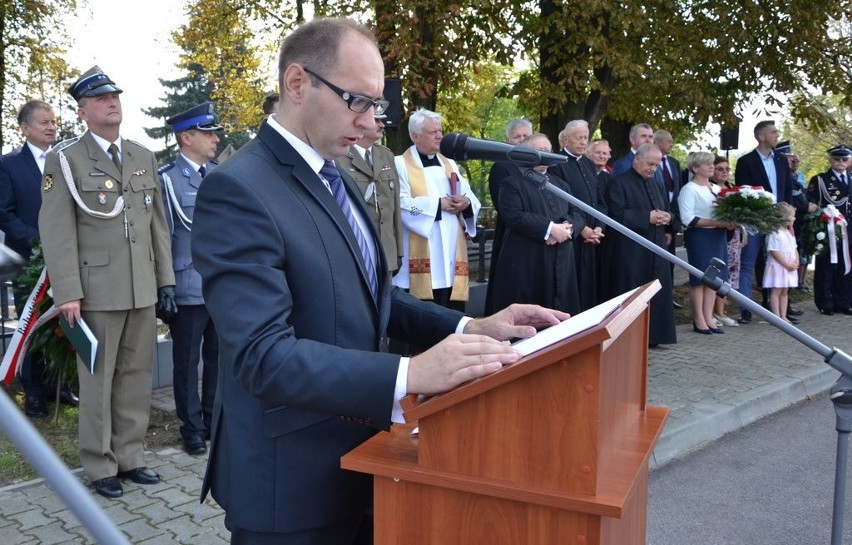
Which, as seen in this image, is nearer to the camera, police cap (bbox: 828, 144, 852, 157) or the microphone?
the microphone

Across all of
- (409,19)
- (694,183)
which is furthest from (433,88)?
(694,183)

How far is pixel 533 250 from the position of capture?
705 centimetres

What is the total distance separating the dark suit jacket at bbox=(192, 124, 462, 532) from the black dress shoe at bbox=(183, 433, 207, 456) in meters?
3.11

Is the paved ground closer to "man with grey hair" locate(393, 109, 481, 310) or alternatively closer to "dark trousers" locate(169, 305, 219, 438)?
"dark trousers" locate(169, 305, 219, 438)

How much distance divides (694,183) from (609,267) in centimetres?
171

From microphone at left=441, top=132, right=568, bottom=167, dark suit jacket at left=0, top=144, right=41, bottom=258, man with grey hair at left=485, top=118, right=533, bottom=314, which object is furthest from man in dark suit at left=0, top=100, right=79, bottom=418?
microphone at left=441, top=132, right=568, bottom=167

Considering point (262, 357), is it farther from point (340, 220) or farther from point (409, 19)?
point (409, 19)

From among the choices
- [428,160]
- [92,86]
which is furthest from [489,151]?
[428,160]

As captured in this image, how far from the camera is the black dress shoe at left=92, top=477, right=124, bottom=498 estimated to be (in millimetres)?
4359

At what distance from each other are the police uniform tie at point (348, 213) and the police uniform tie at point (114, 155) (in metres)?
2.86

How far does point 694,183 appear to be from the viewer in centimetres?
940

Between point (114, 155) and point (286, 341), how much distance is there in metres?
3.27

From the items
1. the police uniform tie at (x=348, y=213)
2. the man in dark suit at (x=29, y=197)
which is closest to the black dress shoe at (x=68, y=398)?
the man in dark suit at (x=29, y=197)

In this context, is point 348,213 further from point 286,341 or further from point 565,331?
point 565,331
